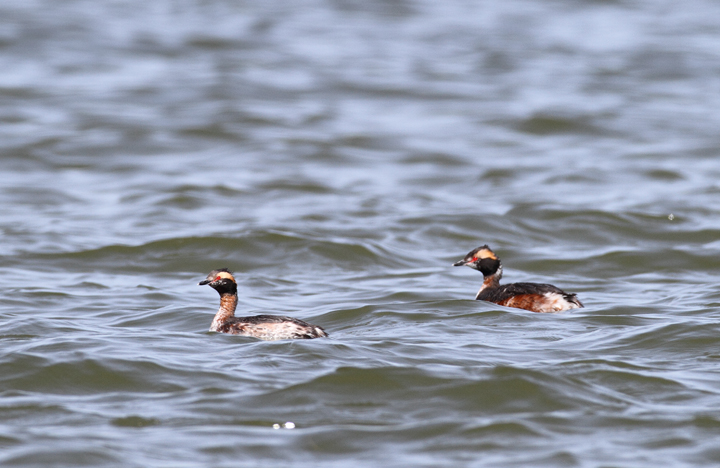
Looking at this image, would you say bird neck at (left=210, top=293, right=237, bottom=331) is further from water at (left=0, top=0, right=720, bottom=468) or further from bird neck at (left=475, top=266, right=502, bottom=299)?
bird neck at (left=475, top=266, right=502, bottom=299)

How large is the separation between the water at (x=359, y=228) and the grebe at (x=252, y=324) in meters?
0.20

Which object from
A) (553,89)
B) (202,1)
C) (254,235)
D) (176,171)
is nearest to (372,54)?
(553,89)

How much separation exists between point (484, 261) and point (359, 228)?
149 inches

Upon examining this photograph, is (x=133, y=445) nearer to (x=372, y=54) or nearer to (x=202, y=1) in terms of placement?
(x=372, y=54)

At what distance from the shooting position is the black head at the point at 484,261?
1226 cm

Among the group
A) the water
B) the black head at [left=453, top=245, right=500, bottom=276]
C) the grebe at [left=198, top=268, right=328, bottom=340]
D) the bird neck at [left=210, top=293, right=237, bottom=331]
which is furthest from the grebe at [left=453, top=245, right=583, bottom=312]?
the bird neck at [left=210, top=293, right=237, bottom=331]

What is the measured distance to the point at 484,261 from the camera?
12266 mm

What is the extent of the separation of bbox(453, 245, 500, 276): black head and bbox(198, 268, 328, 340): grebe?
2.99 metres

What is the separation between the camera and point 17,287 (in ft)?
40.2

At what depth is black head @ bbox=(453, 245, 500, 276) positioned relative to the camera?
40.2 ft

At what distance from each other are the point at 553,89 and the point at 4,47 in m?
14.5

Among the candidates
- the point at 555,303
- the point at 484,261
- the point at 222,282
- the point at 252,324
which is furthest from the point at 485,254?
the point at 252,324

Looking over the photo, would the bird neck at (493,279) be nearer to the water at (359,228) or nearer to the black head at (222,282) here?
the water at (359,228)

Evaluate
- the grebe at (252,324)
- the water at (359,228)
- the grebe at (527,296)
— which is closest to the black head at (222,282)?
the grebe at (252,324)
